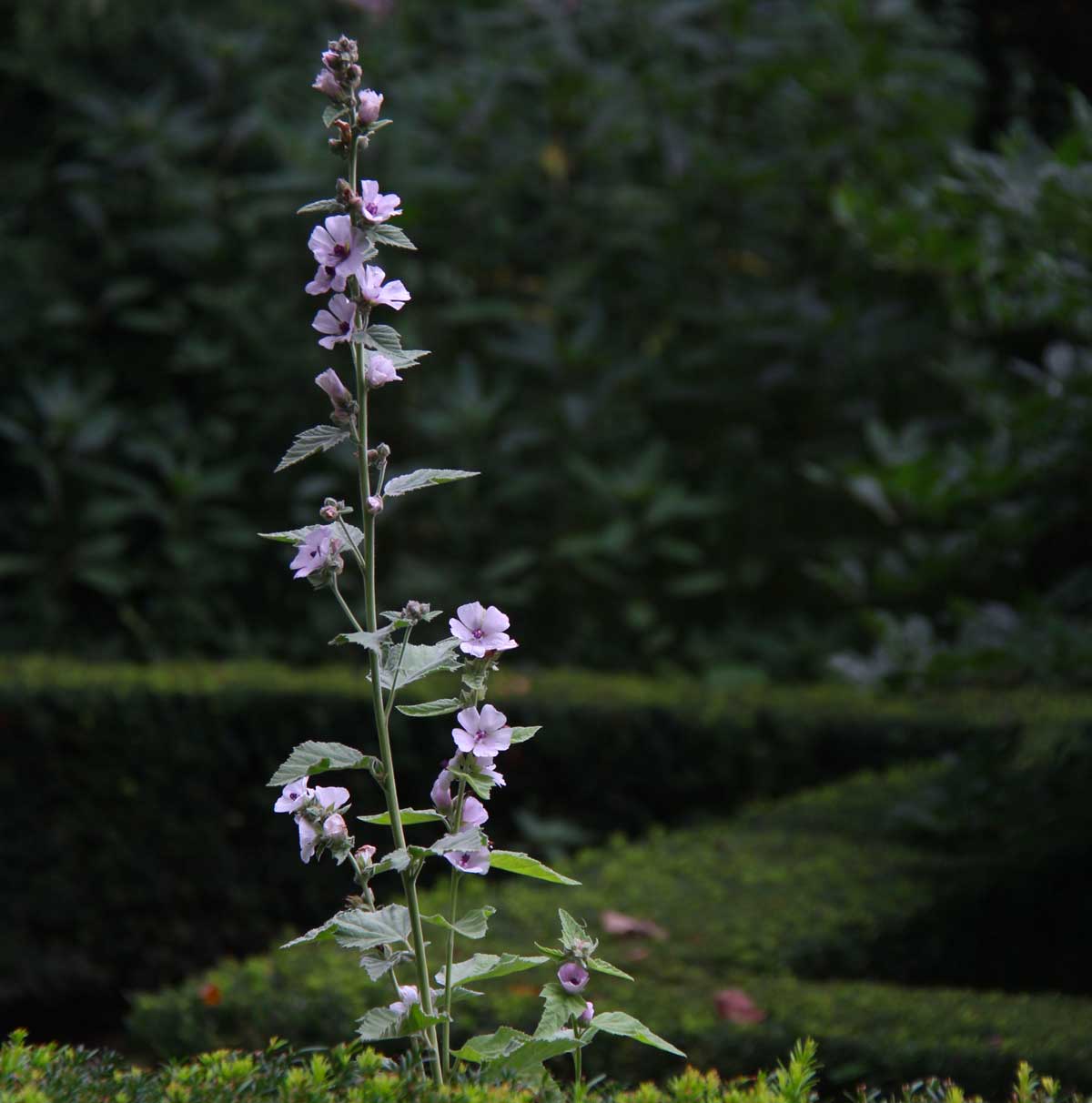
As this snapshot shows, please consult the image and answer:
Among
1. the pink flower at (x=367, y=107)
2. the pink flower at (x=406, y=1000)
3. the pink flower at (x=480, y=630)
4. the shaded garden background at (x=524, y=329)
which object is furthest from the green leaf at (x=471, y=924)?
the shaded garden background at (x=524, y=329)

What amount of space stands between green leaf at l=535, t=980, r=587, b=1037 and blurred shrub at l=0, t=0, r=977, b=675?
375cm

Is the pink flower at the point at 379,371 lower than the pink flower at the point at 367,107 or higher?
lower

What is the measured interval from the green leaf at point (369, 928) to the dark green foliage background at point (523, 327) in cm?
365

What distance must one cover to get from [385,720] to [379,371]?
439 mm

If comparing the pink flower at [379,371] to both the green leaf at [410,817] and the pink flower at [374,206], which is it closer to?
the pink flower at [374,206]

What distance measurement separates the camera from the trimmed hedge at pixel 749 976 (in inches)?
92.6

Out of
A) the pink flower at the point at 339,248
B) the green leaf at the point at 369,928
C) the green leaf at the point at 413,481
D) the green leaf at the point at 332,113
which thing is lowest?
the green leaf at the point at 369,928

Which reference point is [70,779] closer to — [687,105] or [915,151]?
[687,105]

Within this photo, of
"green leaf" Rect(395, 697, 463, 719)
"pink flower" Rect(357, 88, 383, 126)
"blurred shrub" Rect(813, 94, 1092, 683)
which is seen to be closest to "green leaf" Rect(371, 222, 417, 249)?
"pink flower" Rect(357, 88, 383, 126)

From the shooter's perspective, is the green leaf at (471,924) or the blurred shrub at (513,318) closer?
the green leaf at (471,924)

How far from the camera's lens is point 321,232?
1675mm

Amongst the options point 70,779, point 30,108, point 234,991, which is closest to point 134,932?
point 70,779

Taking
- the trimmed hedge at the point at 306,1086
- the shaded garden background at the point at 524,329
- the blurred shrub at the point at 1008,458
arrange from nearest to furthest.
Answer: the trimmed hedge at the point at 306,1086 < the blurred shrub at the point at 1008,458 < the shaded garden background at the point at 524,329

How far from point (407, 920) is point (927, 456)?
1.81 m
